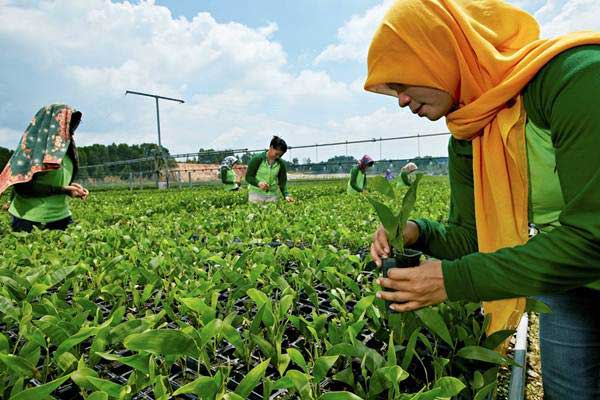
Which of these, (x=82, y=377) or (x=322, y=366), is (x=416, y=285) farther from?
(x=82, y=377)

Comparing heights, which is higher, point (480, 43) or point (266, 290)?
point (480, 43)

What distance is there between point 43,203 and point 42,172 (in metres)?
0.30

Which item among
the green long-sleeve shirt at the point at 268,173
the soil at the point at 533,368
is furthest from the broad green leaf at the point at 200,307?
the green long-sleeve shirt at the point at 268,173

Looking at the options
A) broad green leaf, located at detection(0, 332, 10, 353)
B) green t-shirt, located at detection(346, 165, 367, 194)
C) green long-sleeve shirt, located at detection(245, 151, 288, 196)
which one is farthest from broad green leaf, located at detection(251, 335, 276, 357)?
green t-shirt, located at detection(346, 165, 367, 194)

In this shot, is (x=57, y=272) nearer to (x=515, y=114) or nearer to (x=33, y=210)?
(x=515, y=114)

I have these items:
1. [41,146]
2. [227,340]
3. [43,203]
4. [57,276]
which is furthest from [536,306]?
[43,203]

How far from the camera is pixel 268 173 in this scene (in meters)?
7.16

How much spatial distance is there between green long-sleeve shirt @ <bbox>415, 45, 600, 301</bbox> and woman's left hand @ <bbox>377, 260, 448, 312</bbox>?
0.08 ft

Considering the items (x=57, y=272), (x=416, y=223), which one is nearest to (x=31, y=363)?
(x=57, y=272)

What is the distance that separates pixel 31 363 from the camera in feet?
2.97

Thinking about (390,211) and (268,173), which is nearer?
(390,211)

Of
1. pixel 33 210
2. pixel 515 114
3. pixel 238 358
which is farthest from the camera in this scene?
pixel 33 210

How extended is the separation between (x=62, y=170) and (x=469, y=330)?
145 inches

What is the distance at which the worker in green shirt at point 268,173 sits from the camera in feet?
22.8
